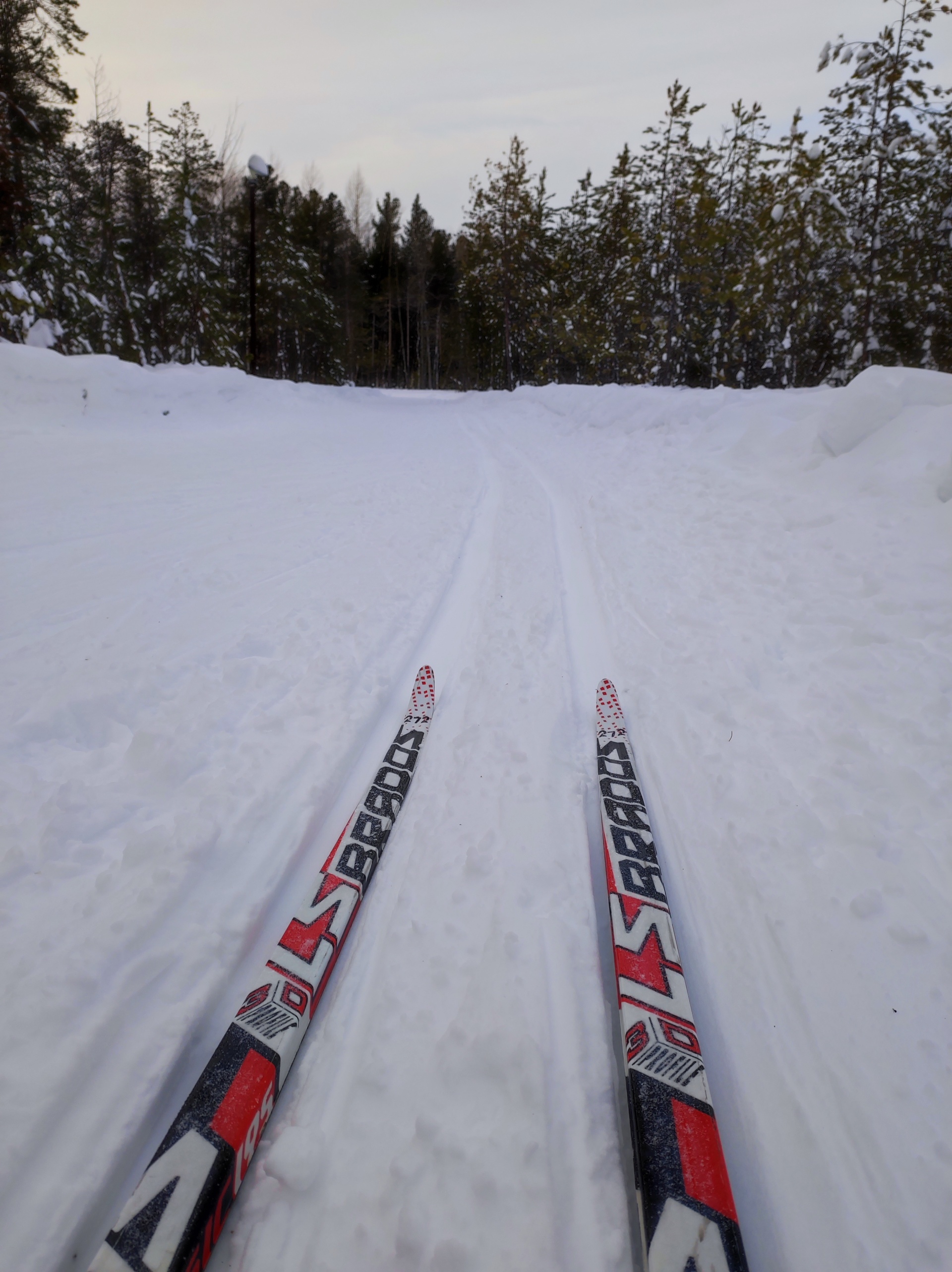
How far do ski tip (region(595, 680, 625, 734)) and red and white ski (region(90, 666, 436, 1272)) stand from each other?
1444 mm

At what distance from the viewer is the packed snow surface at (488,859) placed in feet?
4.73

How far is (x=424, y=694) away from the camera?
3480 millimetres

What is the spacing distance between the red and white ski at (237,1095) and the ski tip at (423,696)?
3.03 feet

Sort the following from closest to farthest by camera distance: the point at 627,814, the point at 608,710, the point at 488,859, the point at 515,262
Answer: the point at 488,859 < the point at 627,814 < the point at 608,710 < the point at 515,262

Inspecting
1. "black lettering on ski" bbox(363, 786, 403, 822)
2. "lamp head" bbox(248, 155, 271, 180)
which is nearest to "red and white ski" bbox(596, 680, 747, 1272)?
"black lettering on ski" bbox(363, 786, 403, 822)

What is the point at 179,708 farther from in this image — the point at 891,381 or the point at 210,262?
the point at 210,262

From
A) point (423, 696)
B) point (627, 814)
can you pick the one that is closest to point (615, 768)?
point (627, 814)

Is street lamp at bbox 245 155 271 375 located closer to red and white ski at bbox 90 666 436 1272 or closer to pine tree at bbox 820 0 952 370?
pine tree at bbox 820 0 952 370

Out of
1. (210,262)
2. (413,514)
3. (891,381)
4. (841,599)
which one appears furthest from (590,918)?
(210,262)

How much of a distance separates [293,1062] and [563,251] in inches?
1390

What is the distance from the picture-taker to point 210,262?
20453mm

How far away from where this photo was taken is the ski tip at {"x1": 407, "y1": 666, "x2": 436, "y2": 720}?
330 centimetres

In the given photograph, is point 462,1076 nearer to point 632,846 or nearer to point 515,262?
point 632,846

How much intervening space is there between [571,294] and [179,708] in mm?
32634
